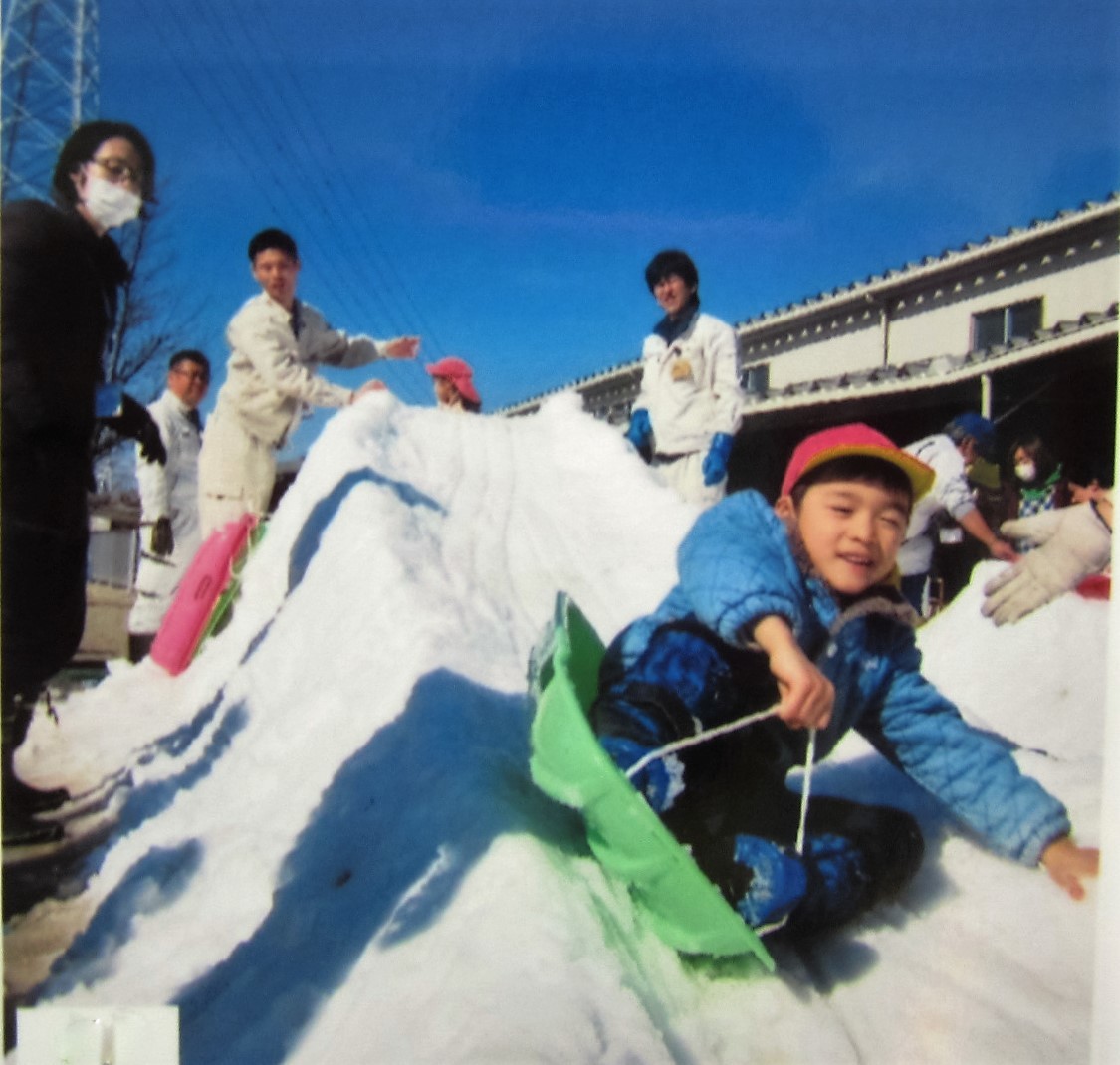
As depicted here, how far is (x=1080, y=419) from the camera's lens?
2.10 meters

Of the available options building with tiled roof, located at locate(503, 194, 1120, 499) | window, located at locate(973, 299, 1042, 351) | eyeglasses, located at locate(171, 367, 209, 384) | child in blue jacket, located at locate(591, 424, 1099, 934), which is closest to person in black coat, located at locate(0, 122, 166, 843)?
eyeglasses, located at locate(171, 367, 209, 384)

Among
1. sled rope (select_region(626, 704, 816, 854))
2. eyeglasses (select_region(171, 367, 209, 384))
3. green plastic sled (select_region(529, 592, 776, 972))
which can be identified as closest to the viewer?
green plastic sled (select_region(529, 592, 776, 972))

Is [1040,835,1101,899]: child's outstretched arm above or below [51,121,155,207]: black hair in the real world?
below

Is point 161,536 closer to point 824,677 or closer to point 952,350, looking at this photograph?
point 824,677

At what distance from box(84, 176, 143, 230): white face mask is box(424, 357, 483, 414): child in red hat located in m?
2.46

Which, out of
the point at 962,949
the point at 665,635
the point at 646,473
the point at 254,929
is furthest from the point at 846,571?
the point at 646,473

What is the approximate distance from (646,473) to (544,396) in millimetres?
1525

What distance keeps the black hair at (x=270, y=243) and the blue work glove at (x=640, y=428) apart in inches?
59.4

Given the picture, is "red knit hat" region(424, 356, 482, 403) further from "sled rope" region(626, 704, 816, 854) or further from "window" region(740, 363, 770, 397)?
"sled rope" region(626, 704, 816, 854)

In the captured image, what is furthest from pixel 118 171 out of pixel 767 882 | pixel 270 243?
pixel 767 882

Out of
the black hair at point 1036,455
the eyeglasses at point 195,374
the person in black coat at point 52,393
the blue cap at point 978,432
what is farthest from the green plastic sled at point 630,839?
the blue cap at point 978,432

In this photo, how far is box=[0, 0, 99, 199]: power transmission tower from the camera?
1.57 metres

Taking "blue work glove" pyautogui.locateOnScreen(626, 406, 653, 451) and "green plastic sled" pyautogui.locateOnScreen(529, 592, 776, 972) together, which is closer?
"green plastic sled" pyautogui.locateOnScreen(529, 592, 776, 972)

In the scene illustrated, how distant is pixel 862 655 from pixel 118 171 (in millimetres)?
1444
